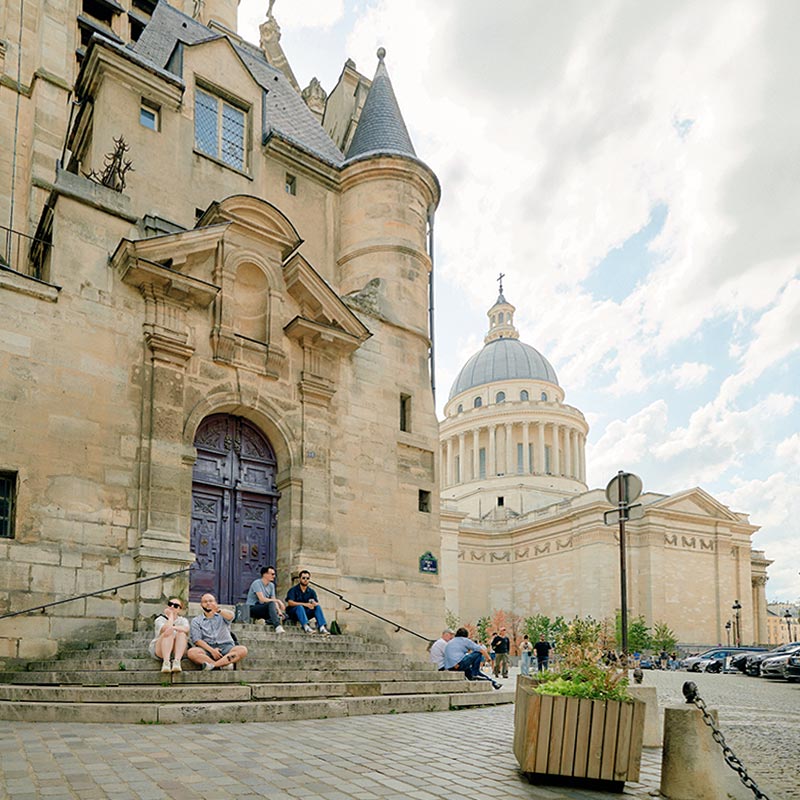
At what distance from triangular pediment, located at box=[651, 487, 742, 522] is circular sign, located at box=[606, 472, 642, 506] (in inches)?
2362

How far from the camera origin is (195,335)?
16.2m

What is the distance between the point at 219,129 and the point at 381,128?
471 centimetres

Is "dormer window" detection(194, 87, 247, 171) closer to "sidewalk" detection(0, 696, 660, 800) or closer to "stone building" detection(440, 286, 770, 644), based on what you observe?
"sidewalk" detection(0, 696, 660, 800)

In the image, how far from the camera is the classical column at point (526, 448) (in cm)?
9069

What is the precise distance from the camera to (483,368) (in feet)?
324

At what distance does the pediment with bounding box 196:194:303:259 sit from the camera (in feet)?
55.6

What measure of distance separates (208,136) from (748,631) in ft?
226

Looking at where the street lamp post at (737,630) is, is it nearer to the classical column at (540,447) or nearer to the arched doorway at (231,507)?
the classical column at (540,447)

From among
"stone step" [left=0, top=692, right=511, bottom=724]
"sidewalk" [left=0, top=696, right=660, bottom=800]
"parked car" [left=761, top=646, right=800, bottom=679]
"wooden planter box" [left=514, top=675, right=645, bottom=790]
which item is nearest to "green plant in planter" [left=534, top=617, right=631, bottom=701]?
"wooden planter box" [left=514, top=675, right=645, bottom=790]

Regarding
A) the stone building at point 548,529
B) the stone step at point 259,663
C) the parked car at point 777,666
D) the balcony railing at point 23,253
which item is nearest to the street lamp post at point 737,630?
the stone building at point 548,529

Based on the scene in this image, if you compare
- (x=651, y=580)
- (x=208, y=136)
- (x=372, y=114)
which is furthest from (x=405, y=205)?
(x=651, y=580)

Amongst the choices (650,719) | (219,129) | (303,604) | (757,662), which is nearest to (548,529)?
(757,662)

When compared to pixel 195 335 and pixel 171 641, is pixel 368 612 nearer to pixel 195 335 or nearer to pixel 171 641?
pixel 195 335

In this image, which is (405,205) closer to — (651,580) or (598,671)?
(598,671)
